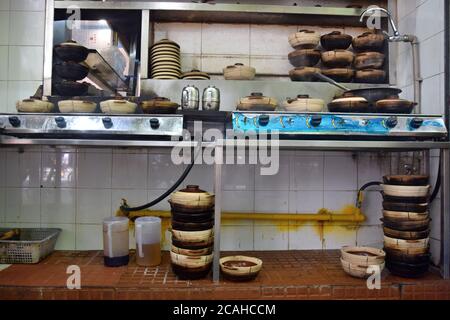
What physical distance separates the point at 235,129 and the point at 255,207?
104cm

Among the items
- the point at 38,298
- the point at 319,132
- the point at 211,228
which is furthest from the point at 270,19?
the point at 38,298

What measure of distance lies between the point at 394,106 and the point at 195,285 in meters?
1.83

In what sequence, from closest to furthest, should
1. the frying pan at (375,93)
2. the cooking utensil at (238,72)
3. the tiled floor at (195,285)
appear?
the tiled floor at (195,285)
the frying pan at (375,93)
the cooking utensil at (238,72)

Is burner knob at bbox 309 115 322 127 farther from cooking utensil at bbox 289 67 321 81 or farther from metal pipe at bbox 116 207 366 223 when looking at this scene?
metal pipe at bbox 116 207 366 223

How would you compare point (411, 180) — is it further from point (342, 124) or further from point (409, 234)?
point (342, 124)

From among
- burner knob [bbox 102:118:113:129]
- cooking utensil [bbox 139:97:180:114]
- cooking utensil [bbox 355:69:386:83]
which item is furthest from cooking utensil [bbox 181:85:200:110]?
cooking utensil [bbox 355:69:386:83]

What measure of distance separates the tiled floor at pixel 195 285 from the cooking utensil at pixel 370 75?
1.64 metres

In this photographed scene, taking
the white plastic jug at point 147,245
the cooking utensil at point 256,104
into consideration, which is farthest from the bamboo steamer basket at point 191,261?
the cooking utensil at point 256,104

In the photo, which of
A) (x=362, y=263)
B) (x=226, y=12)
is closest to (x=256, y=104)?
(x=226, y=12)

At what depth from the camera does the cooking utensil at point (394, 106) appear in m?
2.29

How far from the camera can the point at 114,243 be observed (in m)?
2.52

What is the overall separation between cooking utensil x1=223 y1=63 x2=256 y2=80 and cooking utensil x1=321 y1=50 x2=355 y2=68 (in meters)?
0.67

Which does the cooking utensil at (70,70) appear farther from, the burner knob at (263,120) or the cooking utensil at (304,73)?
the cooking utensil at (304,73)
